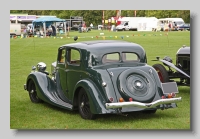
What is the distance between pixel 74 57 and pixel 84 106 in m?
1.11

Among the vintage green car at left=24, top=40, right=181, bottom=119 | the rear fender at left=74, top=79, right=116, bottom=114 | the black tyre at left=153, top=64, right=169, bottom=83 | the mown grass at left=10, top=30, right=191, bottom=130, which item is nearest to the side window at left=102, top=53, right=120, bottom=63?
the vintage green car at left=24, top=40, right=181, bottom=119

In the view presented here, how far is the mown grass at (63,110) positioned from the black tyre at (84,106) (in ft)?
0.33

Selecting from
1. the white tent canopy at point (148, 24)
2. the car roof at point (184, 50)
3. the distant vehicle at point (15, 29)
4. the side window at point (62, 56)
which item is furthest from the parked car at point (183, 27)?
the distant vehicle at point (15, 29)

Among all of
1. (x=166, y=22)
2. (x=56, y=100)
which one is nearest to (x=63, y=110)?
(x=56, y=100)

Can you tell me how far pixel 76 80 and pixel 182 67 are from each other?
344 centimetres


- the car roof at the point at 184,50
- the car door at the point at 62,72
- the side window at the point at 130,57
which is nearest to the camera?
the side window at the point at 130,57

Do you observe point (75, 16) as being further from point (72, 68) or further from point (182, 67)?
point (182, 67)

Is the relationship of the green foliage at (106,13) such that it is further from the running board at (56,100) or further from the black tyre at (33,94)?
the black tyre at (33,94)

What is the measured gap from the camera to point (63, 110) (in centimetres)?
1084

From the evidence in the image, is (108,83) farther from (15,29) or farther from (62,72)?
(15,29)

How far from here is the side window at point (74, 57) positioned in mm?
10398

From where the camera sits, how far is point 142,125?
31.8 ft

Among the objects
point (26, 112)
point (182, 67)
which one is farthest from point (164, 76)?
point (26, 112)

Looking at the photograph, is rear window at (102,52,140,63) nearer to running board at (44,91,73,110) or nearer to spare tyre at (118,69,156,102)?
spare tyre at (118,69,156,102)
